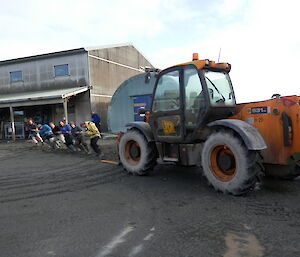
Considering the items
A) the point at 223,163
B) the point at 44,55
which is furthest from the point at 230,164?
the point at 44,55

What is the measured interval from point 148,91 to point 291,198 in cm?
1156

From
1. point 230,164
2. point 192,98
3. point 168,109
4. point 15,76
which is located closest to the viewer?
point 230,164

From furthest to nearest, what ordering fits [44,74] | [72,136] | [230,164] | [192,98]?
[44,74], [72,136], [192,98], [230,164]

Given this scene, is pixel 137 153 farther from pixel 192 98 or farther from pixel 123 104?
pixel 123 104

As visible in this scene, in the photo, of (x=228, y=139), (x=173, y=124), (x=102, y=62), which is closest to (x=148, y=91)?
(x=102, y=62)

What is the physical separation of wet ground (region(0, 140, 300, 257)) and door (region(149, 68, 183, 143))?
39.5 inches

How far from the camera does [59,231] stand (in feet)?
11.4

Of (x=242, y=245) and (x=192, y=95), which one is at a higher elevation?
(x=192, y=95)

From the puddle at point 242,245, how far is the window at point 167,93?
9.12ft

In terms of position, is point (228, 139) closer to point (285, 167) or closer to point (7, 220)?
point (285, 167)

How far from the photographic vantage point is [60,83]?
19391mm

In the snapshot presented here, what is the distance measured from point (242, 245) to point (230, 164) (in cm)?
175

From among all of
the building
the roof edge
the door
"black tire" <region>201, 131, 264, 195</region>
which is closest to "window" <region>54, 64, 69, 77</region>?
the building

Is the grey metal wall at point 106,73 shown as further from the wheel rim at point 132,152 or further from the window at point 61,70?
the wheel rim at point 132,152
